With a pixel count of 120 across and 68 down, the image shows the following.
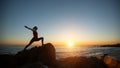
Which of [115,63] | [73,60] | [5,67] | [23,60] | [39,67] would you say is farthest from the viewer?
[115,63]

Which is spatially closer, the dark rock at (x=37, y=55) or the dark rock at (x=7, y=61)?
the dark rock at (x=7, y=61)

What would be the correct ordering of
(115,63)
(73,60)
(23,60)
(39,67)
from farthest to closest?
1. (115,63)
2. (73,60)
3. (23,60)
4. (39,67)

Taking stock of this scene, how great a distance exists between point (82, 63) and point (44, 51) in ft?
11.6

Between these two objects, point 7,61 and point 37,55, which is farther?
point 37,55

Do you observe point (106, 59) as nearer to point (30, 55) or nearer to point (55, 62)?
point (55, 62)

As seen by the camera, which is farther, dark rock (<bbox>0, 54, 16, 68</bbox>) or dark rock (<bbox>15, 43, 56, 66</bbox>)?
dark rock (<bbox>15, 43, 56, 66</bbox>)

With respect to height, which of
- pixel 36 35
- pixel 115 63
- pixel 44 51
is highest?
pixel 36 35

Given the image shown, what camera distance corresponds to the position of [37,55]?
16672mm

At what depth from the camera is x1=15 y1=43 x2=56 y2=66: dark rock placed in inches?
646

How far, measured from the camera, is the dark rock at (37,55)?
53.8ft

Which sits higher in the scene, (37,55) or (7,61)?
(37,55)

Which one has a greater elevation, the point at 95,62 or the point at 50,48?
the point at 50,48

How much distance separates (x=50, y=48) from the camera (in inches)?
676

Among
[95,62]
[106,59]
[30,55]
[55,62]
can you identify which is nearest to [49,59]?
[55,62]
